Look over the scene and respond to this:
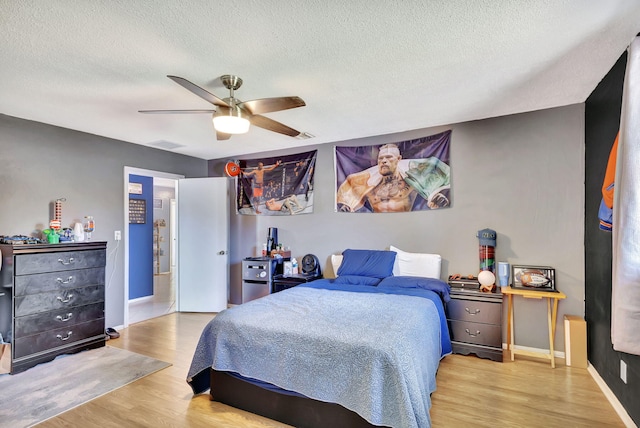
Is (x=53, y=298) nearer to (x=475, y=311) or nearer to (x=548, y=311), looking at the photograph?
(x=475, y=311)

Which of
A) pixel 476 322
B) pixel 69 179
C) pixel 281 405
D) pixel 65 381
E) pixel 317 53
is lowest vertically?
pixel 65 381

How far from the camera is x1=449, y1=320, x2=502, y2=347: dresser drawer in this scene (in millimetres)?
3044

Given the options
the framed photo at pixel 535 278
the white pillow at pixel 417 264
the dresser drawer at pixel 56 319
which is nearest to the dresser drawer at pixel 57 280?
the dresser drawer at pixel 56 319

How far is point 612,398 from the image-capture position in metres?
2.29

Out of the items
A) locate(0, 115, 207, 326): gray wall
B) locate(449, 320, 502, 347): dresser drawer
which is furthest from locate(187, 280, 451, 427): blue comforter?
locate(0, 115, 207, 326): gray wall

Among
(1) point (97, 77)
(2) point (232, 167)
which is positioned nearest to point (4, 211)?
(1) point (97, 77)

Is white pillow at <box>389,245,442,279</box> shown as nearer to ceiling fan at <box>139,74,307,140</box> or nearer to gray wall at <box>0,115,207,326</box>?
ceiling fan at <box>139,74,307,140</box>

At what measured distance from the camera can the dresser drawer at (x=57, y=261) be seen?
9.55ft

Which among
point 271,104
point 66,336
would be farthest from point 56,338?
point 271,104

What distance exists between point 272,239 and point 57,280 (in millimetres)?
2482

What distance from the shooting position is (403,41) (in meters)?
1.96

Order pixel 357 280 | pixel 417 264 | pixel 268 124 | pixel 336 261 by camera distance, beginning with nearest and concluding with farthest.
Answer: pixel 268 124 < pixel 357 280 < pixel 417 264 < pixel 336 261

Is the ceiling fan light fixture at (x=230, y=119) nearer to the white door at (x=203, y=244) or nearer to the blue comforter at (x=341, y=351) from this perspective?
the blue comforter at (x=341, y=351)

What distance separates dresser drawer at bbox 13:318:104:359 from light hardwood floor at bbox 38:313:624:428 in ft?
3.49
